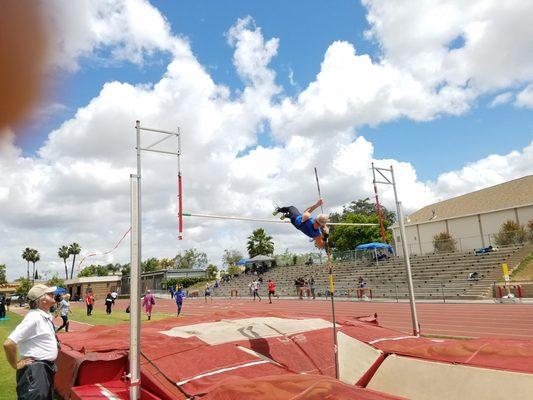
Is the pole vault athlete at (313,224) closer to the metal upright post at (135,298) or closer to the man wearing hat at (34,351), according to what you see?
the metal upright post at (135,298)

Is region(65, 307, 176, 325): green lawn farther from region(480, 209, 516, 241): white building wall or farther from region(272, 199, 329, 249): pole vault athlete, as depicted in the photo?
region(480, 209, 516, 241): white building wall

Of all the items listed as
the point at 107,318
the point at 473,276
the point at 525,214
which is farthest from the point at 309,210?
the point at 525,214

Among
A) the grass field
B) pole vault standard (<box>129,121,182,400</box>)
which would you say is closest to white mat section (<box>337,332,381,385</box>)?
pole vault standard (<box>129,121,182,400</box>)

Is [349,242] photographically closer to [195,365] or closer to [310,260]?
[310,260]

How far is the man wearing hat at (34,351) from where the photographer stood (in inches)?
141

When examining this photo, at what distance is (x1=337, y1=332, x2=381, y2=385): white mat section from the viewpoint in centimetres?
546

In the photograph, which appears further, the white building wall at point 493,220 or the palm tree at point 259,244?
the palm tree at point 259,244

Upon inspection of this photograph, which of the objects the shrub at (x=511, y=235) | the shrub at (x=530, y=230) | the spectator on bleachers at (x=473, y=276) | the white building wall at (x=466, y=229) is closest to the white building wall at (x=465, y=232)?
the white building wall at (x=466, y=229)

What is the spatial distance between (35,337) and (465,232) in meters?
35.2

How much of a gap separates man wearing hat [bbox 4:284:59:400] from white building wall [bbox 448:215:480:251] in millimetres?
31861

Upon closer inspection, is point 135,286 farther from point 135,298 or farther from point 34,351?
point 34,351

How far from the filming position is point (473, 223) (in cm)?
3331

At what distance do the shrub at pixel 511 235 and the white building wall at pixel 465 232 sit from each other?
3037mm

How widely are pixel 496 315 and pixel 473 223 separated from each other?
67.5ft
